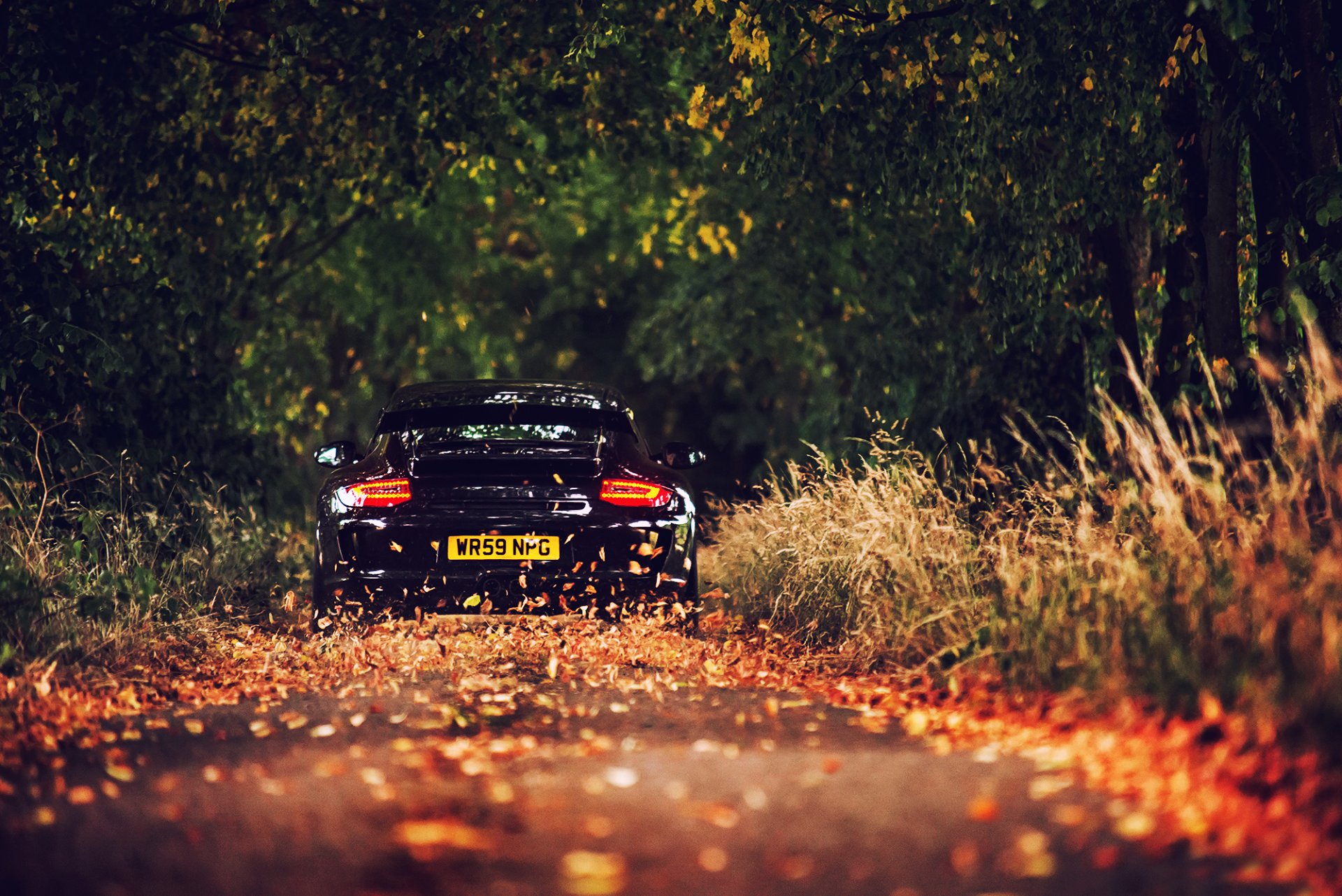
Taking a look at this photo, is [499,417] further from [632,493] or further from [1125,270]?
[1125,270]

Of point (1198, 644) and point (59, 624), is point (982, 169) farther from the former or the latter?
point (59, 624)

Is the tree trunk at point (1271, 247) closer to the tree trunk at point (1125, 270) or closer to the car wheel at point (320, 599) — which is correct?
the tree trunk at point (1125, 270)

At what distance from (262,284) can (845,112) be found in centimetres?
909

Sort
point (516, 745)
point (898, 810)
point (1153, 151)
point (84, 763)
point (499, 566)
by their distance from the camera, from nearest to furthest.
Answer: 1. point (898, 810)
2. point (84, 763)
3. point (516, 745)
4. point (499, 566)
5. point (1153, 151)

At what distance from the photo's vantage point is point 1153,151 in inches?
431

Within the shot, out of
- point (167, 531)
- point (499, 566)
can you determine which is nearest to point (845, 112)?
point (499, 566)

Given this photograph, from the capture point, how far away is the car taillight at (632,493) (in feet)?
30.7

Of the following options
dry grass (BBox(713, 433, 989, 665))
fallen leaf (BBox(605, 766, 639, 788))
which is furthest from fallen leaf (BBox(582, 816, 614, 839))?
dry grass (BBox(713, 433, 989, 665))

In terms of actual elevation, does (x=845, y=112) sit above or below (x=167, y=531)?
above

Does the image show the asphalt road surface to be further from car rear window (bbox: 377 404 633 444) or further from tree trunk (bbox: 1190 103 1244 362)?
tree trunk (bbox: 1190 103 1244 362)

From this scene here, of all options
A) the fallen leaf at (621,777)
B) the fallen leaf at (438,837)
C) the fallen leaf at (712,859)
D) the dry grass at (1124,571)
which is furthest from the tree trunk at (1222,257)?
the fallen leaf at (438,837)

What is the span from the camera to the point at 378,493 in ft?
30.4

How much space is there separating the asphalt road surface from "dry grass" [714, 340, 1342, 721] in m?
0.84

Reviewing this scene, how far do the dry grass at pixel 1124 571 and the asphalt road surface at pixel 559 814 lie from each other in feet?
2.75
